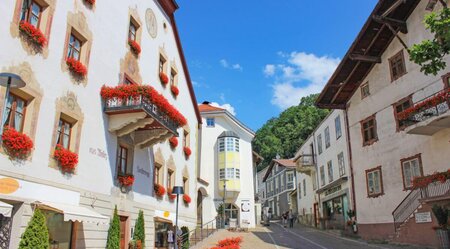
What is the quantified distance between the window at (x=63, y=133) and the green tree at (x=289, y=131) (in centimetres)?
6289

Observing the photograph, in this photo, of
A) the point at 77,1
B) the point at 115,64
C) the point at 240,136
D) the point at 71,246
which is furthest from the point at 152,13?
the point at 240,136

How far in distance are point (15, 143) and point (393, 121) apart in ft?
66.2

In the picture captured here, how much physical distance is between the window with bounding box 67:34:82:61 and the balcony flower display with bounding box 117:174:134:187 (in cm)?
497

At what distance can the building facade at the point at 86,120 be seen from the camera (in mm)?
11367

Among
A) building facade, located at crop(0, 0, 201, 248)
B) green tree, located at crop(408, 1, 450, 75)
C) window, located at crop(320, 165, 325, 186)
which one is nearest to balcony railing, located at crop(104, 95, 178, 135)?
building facade, located at crop(0, 0, 201, 248)

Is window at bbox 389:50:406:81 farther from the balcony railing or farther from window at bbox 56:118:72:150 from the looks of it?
window at bbox 56:118:72:150

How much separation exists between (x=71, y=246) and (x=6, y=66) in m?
6.11

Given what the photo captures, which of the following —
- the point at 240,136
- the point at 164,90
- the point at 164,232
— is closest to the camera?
the point at 164,232

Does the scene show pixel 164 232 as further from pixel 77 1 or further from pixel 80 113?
pixel 77 1

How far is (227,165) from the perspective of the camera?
40.8 metres

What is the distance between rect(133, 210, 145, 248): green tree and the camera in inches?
681

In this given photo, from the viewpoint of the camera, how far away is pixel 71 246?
525 inches

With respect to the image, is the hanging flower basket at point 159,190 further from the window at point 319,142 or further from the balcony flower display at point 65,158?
the window at point 319,142

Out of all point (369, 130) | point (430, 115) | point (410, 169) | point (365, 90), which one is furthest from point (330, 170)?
point (430, 115)
